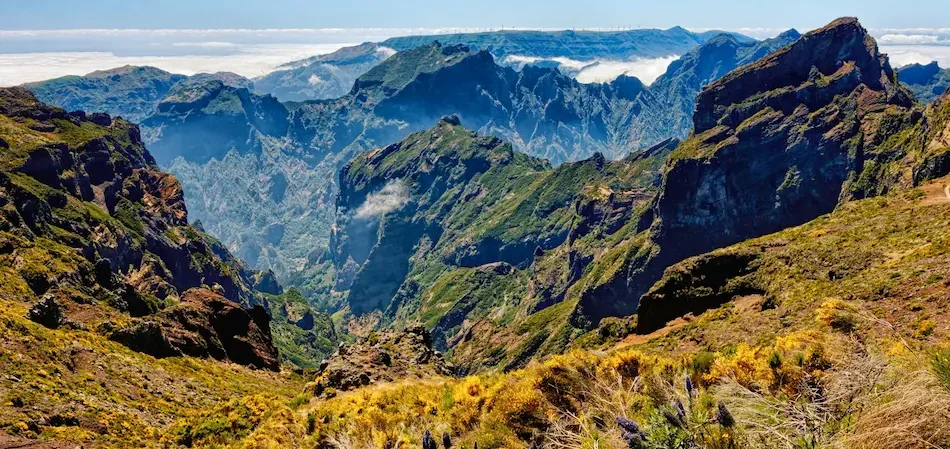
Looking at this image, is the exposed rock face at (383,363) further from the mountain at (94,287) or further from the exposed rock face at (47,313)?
the exposed rock face at (47,313)

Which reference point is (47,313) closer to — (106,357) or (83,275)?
(106,357)

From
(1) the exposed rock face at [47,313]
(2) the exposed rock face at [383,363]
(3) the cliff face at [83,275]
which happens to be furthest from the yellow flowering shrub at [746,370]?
(1) the exposed rock face at [47,313]

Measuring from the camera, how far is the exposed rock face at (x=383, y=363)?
44981mm

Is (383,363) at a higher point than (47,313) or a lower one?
lower

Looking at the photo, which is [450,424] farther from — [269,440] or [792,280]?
[792,280]

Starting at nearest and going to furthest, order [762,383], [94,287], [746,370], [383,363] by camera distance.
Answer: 1. [762,383]
2. [746,370]
3. [383,363]
4. [94,287]

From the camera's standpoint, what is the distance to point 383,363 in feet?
167

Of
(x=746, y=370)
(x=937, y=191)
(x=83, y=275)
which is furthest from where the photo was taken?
(x=83, y=275)

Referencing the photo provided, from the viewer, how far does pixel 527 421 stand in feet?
78.1

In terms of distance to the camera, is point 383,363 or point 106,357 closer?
point 106,357

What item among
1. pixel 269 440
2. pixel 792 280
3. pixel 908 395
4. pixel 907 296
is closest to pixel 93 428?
pixel 269 440

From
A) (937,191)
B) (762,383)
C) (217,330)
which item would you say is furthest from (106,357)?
(937,191)

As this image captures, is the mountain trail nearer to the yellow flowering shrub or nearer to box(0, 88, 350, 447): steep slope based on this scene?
the yellow flowering shrub

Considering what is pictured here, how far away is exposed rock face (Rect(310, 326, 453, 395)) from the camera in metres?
45.0
